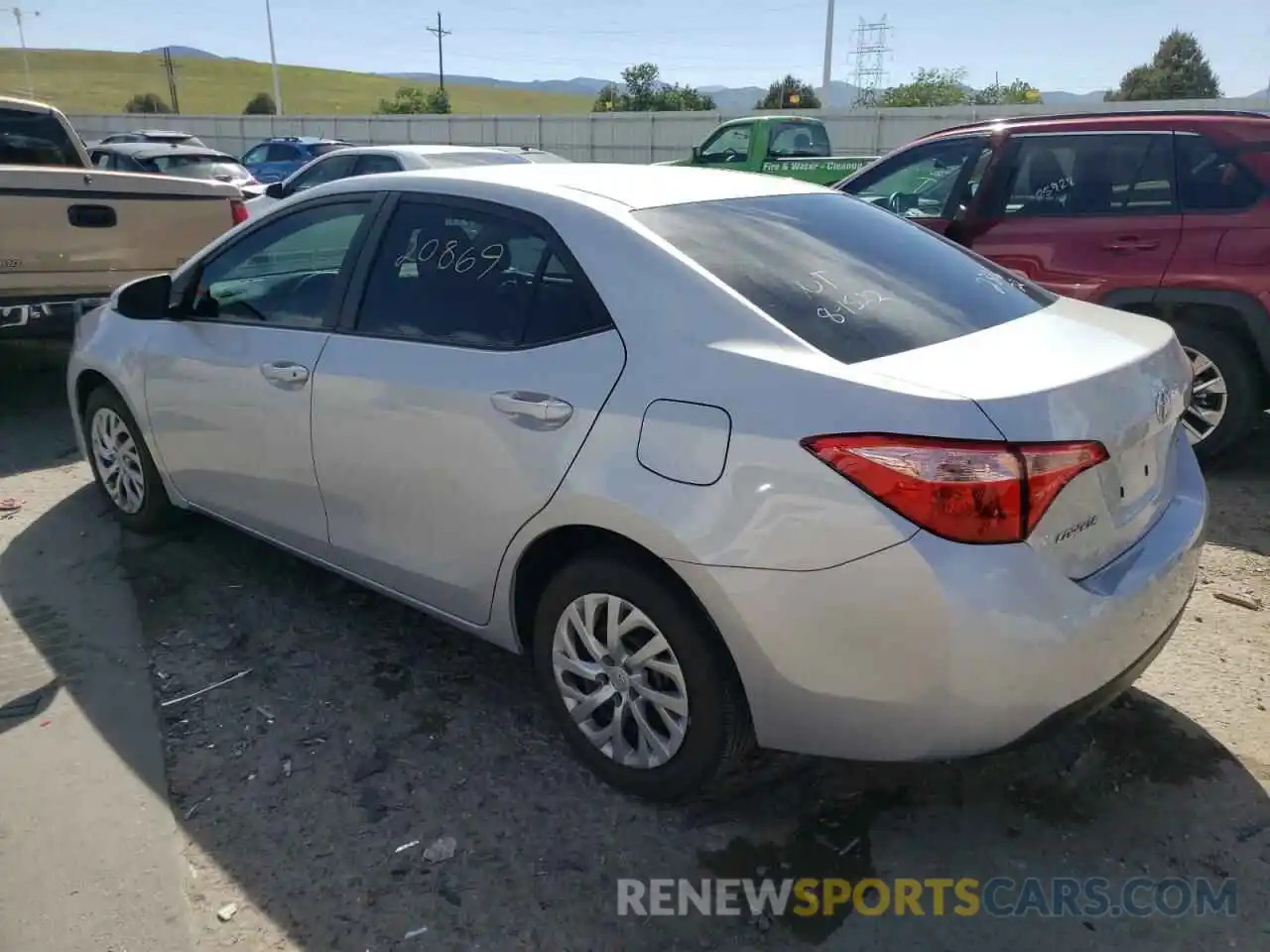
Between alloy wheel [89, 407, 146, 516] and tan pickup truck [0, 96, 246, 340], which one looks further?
tan pickup truck [0, 96, 246, 340]

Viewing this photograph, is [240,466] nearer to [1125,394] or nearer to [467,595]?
[467,595]

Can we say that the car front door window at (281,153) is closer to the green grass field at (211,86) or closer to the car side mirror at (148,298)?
the car side mirror at (148,298)

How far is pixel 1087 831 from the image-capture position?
8.87 ft

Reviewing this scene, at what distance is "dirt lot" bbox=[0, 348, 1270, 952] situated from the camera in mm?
2418

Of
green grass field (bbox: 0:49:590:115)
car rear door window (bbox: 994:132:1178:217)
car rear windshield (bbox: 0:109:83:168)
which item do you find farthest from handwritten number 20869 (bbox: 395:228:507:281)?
green grass field (bbox: 0:49:590:115)

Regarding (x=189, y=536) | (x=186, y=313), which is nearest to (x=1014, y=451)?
(x=186, y=313)

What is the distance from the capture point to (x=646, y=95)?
2320 inches

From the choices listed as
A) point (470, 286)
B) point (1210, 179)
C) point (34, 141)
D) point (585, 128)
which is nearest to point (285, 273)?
point (470, 286)

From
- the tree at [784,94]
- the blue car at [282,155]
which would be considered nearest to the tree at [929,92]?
the tree at [784,94]

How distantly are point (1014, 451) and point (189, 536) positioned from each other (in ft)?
12.8

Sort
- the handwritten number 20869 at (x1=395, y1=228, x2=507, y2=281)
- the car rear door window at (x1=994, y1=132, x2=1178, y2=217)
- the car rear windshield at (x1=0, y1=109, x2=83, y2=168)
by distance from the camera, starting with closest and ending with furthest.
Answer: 1. the handwritten number 20869 at (x1=395, y1=228, x2=507, y2=281)
2. the car rear door window at (x1=994, y1=132, x2=1178, y2=217)
3. the car rear windshield at (x1=0, y1=109, x2=83, y2=168)

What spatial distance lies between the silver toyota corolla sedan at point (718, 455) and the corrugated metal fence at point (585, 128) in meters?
16.1

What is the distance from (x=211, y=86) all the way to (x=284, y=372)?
108 meters

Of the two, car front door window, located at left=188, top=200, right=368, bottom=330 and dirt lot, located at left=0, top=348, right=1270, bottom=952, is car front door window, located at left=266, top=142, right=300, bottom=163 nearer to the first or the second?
car front door window, located at left=188, top=200, right=368, bottom=330
